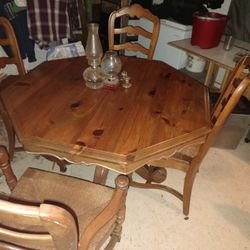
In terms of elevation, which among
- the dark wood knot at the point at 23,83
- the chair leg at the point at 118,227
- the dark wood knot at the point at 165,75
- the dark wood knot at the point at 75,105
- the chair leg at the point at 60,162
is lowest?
the chair leg at the point at 60,162

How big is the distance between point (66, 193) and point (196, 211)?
0.97 metres

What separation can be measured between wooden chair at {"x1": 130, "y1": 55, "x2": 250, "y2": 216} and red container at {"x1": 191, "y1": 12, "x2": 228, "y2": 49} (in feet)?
3.55

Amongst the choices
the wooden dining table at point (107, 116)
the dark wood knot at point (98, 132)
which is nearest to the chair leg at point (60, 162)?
the wooden dining table at point (107, 116)

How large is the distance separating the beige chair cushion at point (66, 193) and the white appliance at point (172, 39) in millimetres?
2018

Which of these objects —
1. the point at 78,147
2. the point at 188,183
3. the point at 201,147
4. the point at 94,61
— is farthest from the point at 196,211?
the point at 94,61

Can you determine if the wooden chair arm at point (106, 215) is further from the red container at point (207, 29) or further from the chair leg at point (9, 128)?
the red container at point (207, 29)

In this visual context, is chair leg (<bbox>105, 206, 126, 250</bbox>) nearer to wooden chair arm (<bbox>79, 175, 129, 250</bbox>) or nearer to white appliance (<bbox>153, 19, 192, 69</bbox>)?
wooden chair arm (<bbox>79, 175, 129, 250</bbox>)

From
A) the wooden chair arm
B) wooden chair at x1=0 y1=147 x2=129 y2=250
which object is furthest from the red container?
the wooden chair arm

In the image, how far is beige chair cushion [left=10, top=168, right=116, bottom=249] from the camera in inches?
40.1

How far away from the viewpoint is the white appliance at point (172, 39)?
2498mm

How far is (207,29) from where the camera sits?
2186 millimetres

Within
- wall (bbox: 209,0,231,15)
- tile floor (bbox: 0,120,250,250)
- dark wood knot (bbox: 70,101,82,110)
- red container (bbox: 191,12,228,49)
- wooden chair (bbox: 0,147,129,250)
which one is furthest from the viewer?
wall (bbox: 209,0,231,15)

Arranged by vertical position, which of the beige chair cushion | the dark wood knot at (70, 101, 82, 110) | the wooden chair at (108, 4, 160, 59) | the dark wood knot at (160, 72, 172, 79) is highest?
the wooden chair at (108, 4, 160, 59)

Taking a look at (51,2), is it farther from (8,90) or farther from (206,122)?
(206,122)
